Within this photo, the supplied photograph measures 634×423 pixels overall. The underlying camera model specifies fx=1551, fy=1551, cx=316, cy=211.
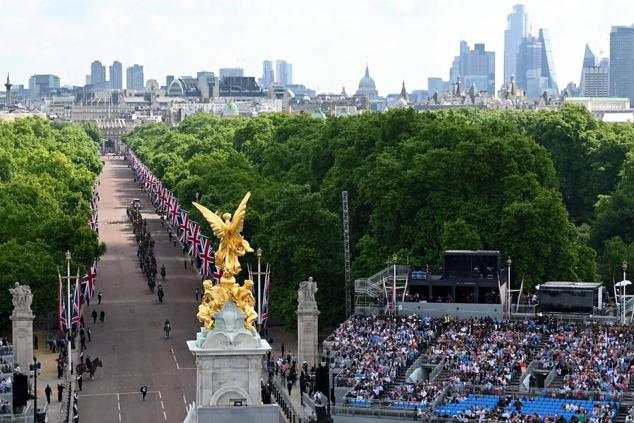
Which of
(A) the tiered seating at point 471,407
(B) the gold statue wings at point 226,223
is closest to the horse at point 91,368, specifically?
(A) the tiered seating at point 471,407

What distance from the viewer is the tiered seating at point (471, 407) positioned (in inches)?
2195

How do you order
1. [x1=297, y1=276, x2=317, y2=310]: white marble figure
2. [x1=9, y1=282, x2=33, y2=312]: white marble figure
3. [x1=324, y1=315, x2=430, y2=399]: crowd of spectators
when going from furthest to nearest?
[x1=297, y1=276, x2=317, y2=310]: white marble figure → [x1=9, y1=282, x2=33, y2=312]: white marble figure → [x1=324, y1=315, x2=430, y2=399]: crowd of spectators

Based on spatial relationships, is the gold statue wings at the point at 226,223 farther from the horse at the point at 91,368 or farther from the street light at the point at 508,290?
the horse at the point at 91,368

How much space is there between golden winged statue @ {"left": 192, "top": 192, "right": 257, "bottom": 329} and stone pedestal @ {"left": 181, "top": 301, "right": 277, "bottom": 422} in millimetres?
489

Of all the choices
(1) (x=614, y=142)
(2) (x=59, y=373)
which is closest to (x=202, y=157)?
(1) (x=614, y=142)

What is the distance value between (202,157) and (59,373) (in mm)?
79491

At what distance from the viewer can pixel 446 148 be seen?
8431cm

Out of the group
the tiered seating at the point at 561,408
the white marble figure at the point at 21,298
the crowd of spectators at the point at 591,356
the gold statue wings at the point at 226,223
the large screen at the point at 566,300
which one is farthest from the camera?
the white marble figure at the point at 21,298

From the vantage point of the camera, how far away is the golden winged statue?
139ft

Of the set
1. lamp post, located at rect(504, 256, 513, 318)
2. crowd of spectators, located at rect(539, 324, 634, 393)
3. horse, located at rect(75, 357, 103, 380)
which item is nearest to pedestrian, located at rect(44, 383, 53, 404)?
horse, located at rect(75, 357, 103, 380)

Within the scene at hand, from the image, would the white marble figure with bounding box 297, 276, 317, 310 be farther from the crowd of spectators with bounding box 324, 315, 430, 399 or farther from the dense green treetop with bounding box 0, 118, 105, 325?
the dense green treetop with bounding box 0, 118, 105, 325

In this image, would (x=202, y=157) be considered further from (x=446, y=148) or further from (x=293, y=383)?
(x=293, y=383)

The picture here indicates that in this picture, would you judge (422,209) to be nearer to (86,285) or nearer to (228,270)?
(86,285)

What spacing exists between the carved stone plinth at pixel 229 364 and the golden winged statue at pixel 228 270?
0.48 m
